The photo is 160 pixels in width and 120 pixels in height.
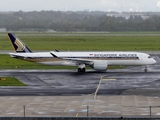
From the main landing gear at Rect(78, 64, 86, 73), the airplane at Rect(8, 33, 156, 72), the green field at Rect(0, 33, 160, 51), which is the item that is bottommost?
the green field at Rect(0, 33, 160, 51)

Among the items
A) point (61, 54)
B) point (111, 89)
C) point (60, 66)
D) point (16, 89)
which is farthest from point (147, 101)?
point (60, 66)

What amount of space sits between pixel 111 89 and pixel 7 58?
128ft

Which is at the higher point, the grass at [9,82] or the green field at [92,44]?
the grass at [9,82]

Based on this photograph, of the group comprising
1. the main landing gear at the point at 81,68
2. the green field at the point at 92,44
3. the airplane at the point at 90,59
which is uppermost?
the airplane at the point at 90,59

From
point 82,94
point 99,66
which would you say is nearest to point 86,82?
point 82,94

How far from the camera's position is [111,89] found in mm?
49812

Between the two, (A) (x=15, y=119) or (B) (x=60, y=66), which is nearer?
(A) (x=15, y=119)

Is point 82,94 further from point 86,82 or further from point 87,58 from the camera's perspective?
point 87,58

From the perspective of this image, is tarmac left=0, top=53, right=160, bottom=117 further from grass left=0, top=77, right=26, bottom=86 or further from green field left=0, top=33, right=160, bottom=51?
green field left=0, top=33, right=160, bottom=51

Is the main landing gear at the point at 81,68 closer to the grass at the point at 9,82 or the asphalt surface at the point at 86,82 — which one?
the asphalt surface at the point at 86,82

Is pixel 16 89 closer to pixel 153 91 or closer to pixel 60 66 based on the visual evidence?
pixel 153 91

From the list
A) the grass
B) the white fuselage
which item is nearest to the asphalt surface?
the grass

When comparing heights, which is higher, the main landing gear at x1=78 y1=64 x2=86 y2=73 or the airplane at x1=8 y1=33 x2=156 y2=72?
the airplane at x1=8 y1=33 x2=156 y2=72

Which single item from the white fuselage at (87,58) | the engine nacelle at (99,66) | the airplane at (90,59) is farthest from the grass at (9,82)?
the engine nacelle at (99,66)
